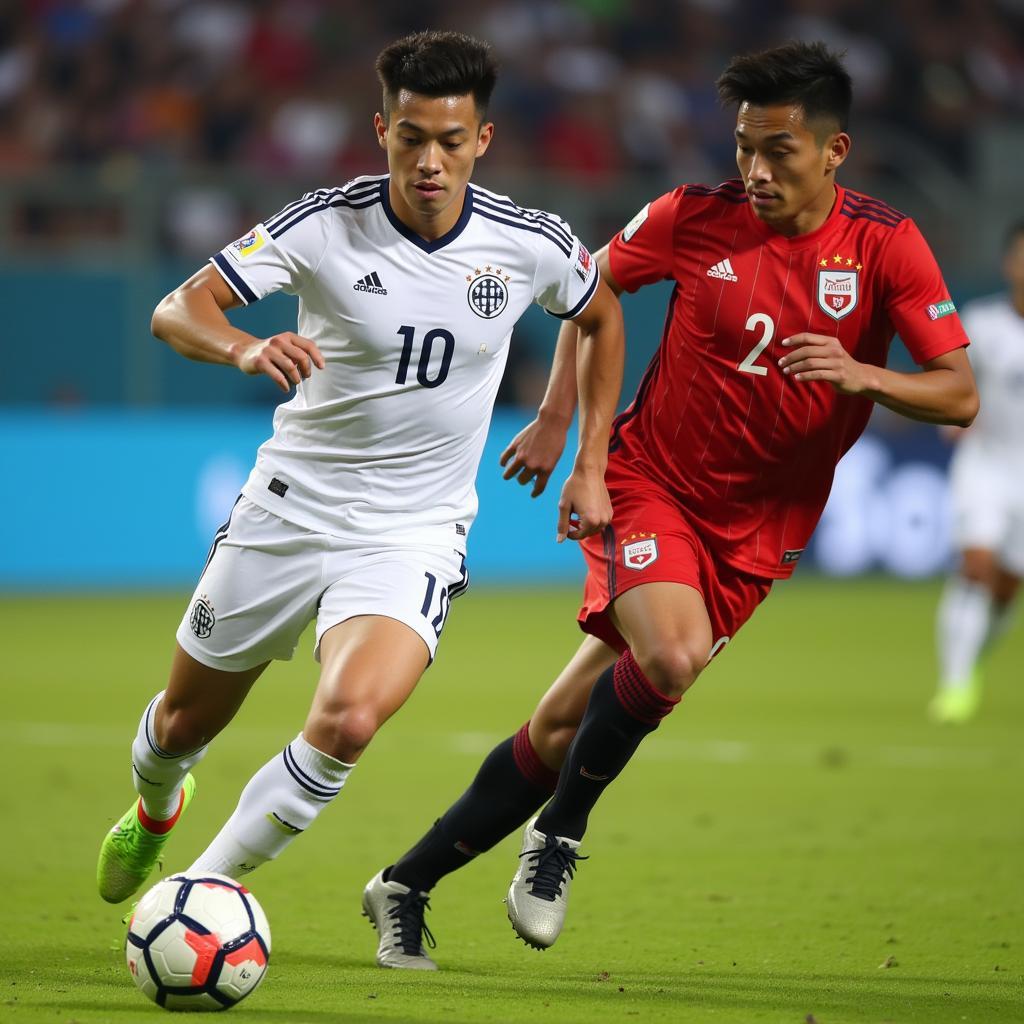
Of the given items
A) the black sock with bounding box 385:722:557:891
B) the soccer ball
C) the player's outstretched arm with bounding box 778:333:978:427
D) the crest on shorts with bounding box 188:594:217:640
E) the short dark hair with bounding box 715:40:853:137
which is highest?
the short dark hair with bounding box 715:40:853:137

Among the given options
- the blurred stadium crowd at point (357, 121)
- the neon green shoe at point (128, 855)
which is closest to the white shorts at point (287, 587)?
the neon green shoe at point (128, 855)

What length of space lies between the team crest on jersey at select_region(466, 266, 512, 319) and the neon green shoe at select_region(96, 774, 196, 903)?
1622mm

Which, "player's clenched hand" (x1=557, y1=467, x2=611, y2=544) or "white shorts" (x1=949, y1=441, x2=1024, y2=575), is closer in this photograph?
"player's clenched hand" (x1=557, y1=467, x2=611, y2=544)

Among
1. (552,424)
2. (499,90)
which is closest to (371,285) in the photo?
(552,424)

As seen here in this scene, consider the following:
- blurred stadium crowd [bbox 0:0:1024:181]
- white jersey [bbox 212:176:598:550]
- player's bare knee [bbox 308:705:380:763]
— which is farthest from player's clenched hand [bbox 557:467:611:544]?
blurred stadium crowd [bbox 0:0:1024:181]

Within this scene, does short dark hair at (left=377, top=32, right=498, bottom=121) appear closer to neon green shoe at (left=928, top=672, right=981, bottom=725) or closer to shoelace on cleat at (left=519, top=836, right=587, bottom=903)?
shoelace on cleat at (left=519, top=836, right=587, bottom=903)

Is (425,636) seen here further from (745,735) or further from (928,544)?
(928,544)

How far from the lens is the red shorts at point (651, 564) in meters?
4.91

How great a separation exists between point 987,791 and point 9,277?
9802mm

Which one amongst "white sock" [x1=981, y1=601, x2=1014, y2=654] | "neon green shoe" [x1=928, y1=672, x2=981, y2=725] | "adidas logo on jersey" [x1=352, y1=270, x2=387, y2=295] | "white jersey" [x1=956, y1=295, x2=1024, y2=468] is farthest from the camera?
"white jersey" [x1=956, y1=295, x2=1024, y2=468]

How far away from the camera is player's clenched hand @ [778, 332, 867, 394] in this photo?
14.5ft

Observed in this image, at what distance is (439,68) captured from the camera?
14.9 feet

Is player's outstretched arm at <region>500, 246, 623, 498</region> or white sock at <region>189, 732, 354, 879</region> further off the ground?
player's outstretched arm at <region>500, 246, 623, 498</region>

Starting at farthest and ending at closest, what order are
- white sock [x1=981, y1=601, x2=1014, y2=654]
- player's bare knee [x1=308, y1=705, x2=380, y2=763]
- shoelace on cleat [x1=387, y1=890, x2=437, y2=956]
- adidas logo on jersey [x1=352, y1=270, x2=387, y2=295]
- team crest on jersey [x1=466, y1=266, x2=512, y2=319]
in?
white sock [x1=981, y1=601, x2=1014, y2=654] < shoelace on cleat [x1=387, y1=890, x2=437, y2=956] < team crest on jersey [x1=466, y1=266, x2=512, y2=319] < adidas logo on jersey [x1=352, y1=270, x2=387, y2=295] < player's bare knee [x1=308, y1=705, x2=380, y2=763]
